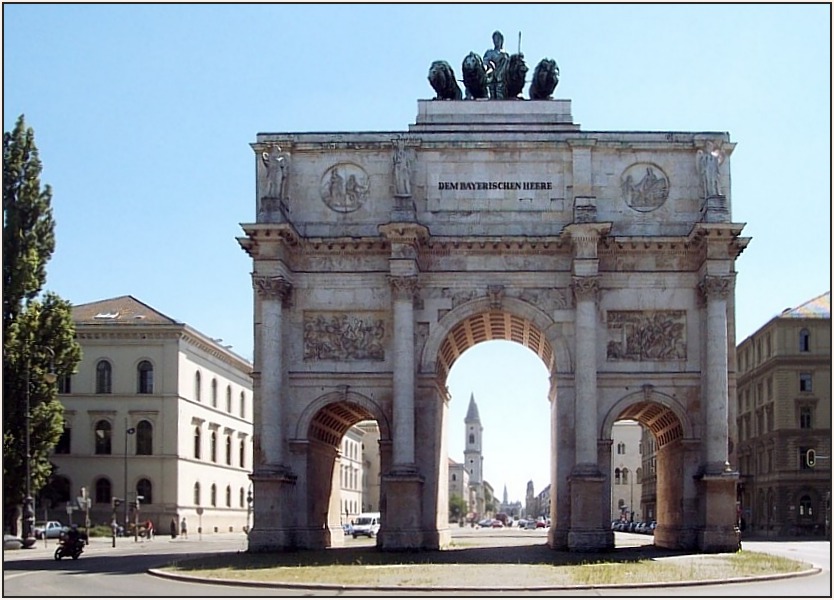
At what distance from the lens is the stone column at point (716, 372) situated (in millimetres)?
38188

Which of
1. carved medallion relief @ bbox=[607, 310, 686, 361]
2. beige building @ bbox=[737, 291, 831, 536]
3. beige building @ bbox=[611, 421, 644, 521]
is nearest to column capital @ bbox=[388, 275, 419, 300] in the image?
carved medallion relief @ bbox=[607, 310, 686, 361]

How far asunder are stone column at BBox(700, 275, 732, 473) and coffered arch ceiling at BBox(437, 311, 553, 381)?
5.29 metres

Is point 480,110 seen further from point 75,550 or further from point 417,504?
point 75,550

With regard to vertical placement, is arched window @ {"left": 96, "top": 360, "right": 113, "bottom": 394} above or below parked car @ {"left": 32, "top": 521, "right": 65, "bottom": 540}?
above

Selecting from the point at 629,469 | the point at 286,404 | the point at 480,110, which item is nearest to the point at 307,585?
the point at 286,404

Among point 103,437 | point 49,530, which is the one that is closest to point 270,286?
point 49,530

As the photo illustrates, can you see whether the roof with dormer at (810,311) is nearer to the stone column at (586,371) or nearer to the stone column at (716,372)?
the stone column at (716,372)

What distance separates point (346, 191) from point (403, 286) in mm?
4182

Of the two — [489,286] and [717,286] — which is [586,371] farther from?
[717,286]

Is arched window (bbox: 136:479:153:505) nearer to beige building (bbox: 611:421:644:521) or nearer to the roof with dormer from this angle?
the roof with dormer

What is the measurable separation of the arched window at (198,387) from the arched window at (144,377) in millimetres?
3845

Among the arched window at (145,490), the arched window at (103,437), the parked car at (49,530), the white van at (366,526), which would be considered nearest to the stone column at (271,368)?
the white van at (366,526)

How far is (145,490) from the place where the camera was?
68.9m

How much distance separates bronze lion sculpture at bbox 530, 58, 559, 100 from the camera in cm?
4244
